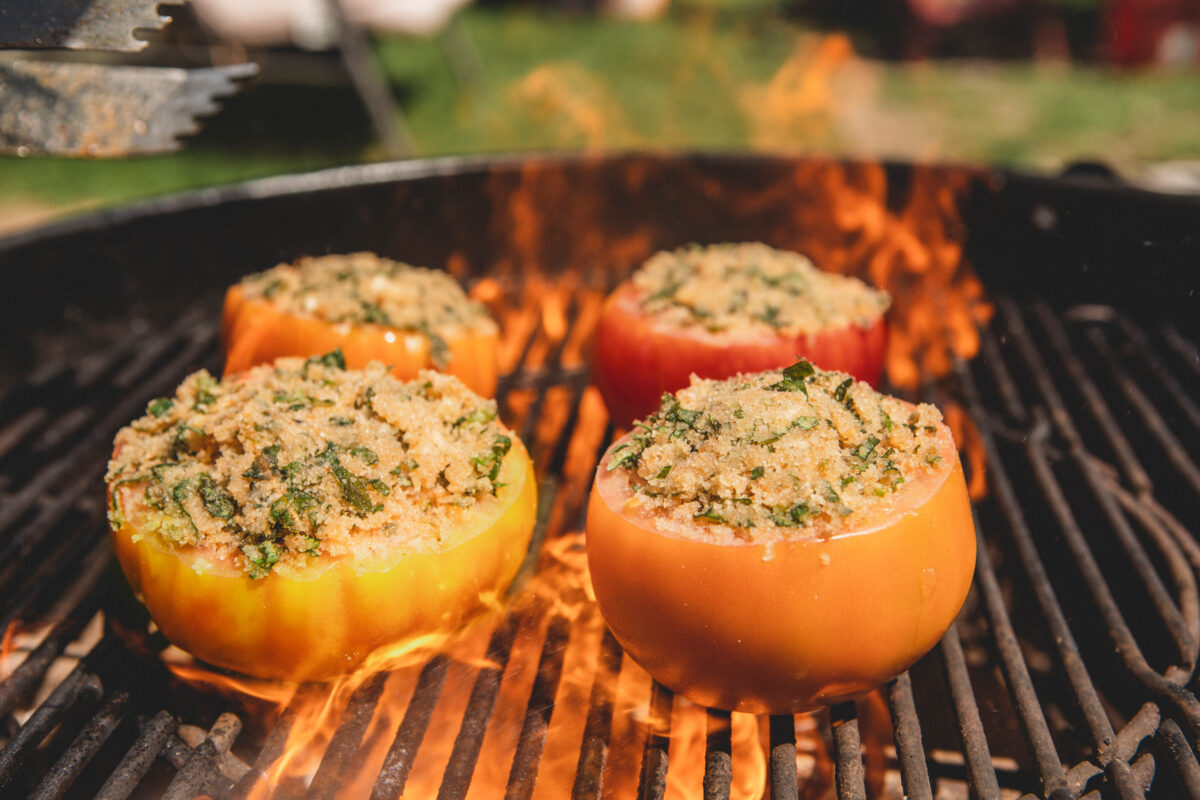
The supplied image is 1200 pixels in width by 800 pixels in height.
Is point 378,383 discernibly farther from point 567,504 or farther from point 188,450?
point 567,504

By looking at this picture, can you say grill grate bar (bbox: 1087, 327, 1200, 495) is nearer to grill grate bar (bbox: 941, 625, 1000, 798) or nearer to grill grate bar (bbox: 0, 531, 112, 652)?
grill grate bar (bbox: 941, 625, 1000, 798)

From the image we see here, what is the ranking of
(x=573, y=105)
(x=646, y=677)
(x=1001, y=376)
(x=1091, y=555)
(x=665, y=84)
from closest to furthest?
(x=646, y=677), (x=1091, y=555), (x=1001, y=376), (x=573, y=105), (x=665, y=84)

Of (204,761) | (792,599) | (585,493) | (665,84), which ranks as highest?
(792,599)

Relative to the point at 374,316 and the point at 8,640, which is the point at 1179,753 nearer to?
the point at 374,316

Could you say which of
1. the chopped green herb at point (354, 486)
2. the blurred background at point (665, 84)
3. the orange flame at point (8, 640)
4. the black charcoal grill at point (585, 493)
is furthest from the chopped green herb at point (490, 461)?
the blurred background at point (665, 84)

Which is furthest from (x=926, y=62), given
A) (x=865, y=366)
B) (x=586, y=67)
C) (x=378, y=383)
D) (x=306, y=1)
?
(x=378, y=383)

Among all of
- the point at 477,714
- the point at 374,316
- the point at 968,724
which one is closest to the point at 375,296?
the point at 374,316

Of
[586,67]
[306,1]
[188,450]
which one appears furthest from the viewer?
[586,67]
